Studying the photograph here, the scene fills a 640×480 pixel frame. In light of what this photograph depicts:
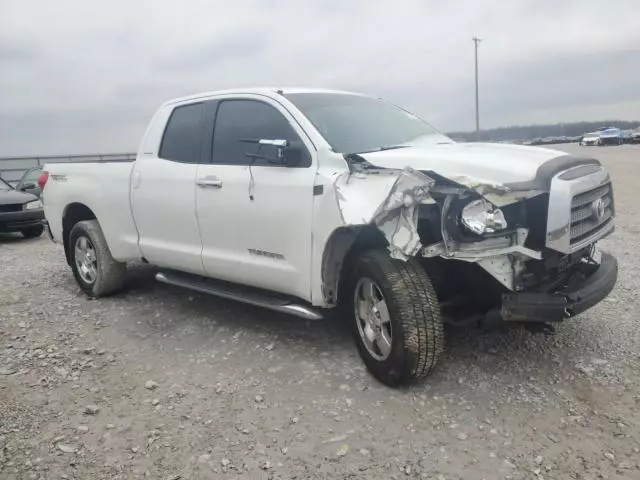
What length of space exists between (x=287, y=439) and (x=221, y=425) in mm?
421

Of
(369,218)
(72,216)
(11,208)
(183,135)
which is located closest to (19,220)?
(11,208)

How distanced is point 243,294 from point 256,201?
75 cm

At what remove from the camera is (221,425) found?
3350 mm

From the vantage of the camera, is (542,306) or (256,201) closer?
(542,306)

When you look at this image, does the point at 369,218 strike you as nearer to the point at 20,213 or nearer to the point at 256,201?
the point at 256,201

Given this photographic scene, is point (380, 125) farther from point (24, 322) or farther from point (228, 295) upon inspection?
point (24, 322)

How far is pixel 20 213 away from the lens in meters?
10.4

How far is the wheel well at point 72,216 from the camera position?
20.2 feet

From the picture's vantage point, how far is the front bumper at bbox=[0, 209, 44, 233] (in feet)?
33.9

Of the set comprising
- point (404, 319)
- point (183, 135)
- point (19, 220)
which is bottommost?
point (19, 220)

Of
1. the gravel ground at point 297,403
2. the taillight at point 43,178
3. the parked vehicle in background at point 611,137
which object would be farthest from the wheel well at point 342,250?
the parked vehicle in background at point 611,137

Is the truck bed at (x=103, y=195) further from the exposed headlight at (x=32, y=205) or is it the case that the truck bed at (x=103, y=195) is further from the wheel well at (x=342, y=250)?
the exposed headlight at (x=32, y=205)

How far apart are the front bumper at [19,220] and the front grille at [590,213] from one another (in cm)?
963

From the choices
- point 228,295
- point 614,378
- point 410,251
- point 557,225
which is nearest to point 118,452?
point 228,295
